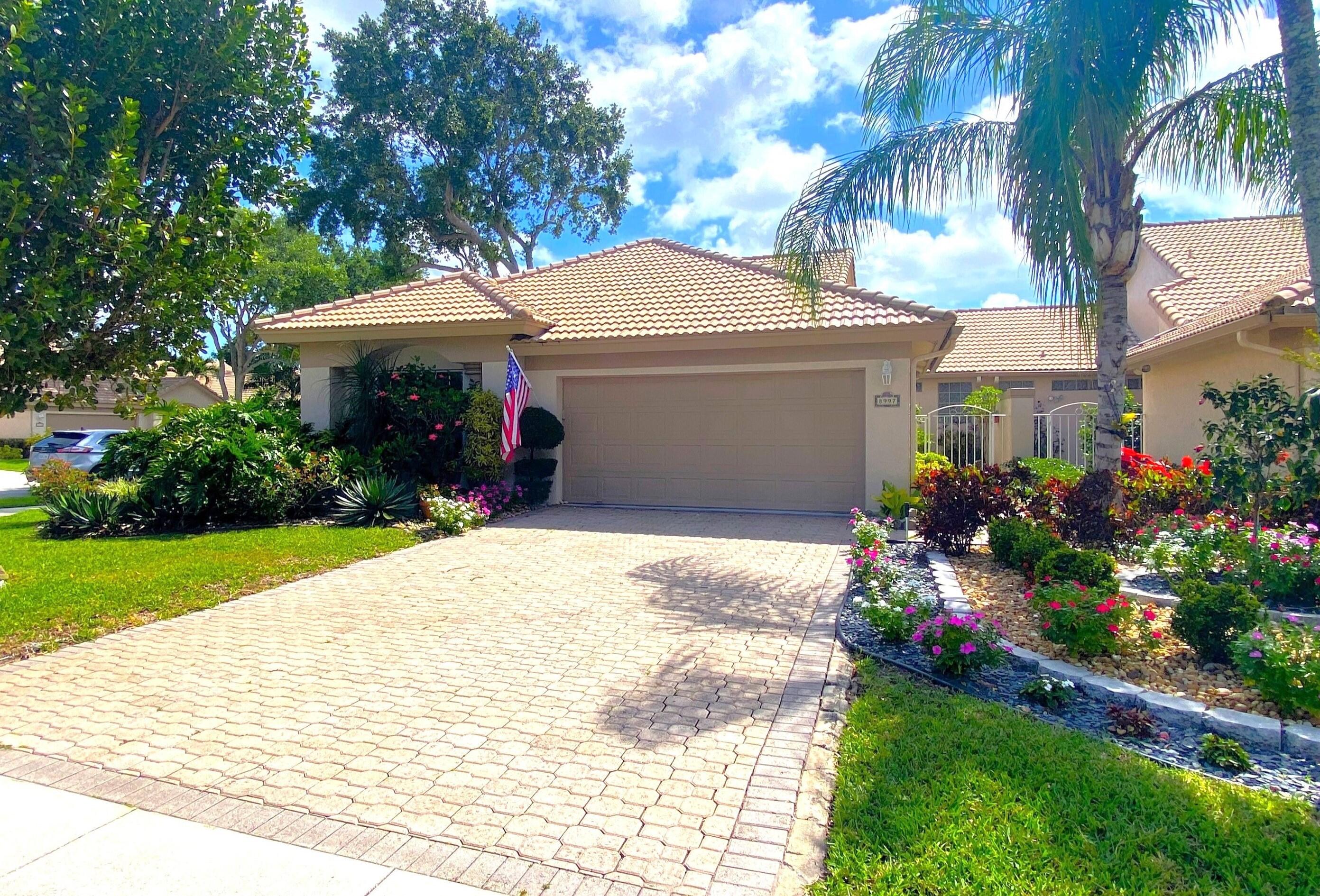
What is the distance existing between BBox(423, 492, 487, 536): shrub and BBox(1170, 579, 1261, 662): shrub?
8.70 meters

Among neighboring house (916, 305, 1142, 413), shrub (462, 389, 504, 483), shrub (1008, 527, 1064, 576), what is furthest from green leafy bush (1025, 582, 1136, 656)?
neighboring house (916, 305, 1142, 413)

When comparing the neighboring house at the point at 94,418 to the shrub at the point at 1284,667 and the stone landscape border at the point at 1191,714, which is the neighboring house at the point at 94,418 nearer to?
the stone landscape border at the point at 1191,714

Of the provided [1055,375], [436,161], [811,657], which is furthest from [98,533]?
[1055,375]

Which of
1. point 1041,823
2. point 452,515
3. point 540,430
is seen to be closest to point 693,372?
point 540,430

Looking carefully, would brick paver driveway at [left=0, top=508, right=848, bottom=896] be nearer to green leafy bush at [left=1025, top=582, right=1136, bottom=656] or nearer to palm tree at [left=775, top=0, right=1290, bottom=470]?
green leafy bush at [left=1025, top=582, right=1136, bottom=656]

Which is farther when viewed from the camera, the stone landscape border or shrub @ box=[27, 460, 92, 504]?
shrub @ box=[27, 460, 92, 504]

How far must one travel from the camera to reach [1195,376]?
545 inches

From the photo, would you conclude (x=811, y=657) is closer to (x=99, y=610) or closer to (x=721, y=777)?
(x=721, y=777)

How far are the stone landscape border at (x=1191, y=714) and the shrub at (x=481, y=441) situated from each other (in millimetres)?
9106

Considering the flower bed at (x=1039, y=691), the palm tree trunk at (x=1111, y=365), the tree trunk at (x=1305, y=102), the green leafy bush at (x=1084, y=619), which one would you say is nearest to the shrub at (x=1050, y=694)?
the flower bed at (x=1039, y=691)

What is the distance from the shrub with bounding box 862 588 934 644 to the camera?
549 cm

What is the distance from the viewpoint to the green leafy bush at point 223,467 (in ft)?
37.2

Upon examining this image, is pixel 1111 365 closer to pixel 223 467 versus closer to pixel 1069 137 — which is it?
pixel 1069 137

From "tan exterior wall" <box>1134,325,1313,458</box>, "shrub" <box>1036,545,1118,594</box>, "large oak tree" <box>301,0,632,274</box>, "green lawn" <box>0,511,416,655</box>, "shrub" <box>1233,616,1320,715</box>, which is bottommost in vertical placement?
"green lawn" <box>0,511,416,655</box>
